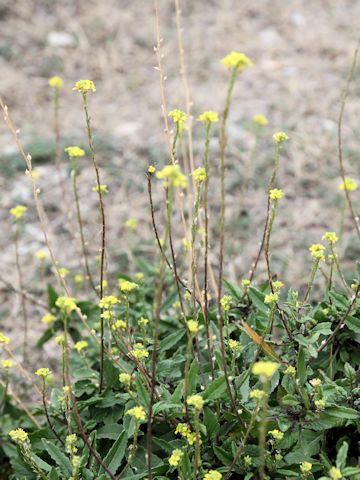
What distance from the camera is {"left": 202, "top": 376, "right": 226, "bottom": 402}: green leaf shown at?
5.14 feet

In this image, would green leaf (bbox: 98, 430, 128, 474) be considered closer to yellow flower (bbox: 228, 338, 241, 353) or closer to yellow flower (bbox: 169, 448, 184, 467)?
yellow flower (bbox: 169, 448, 184, 467)

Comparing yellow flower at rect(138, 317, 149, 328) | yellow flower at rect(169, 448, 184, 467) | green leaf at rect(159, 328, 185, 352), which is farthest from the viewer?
green leaf at rect(159, 328, 185, 352)

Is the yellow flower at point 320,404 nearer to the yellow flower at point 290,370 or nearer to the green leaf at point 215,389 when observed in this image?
the yellow flower at point 290,370

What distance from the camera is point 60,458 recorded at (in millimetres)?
1634

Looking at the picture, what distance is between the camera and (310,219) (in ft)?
11.8

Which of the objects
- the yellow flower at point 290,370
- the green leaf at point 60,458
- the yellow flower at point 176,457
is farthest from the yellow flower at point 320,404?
the green leaf at point 60,458

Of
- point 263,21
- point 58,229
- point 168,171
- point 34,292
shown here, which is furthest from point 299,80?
point 168,171

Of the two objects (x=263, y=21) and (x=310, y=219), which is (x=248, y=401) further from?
(x=263, y=21)

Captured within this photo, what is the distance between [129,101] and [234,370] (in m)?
3.40

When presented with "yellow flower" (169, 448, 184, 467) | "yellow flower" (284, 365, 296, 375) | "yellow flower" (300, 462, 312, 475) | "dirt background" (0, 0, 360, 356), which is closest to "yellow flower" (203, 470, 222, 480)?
"yellow flower" (169, 448, 184, 467)

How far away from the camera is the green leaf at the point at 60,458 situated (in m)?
1.62

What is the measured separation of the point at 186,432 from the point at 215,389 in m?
0.13

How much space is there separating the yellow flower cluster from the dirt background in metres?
1.53

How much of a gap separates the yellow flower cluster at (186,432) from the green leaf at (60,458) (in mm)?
306
